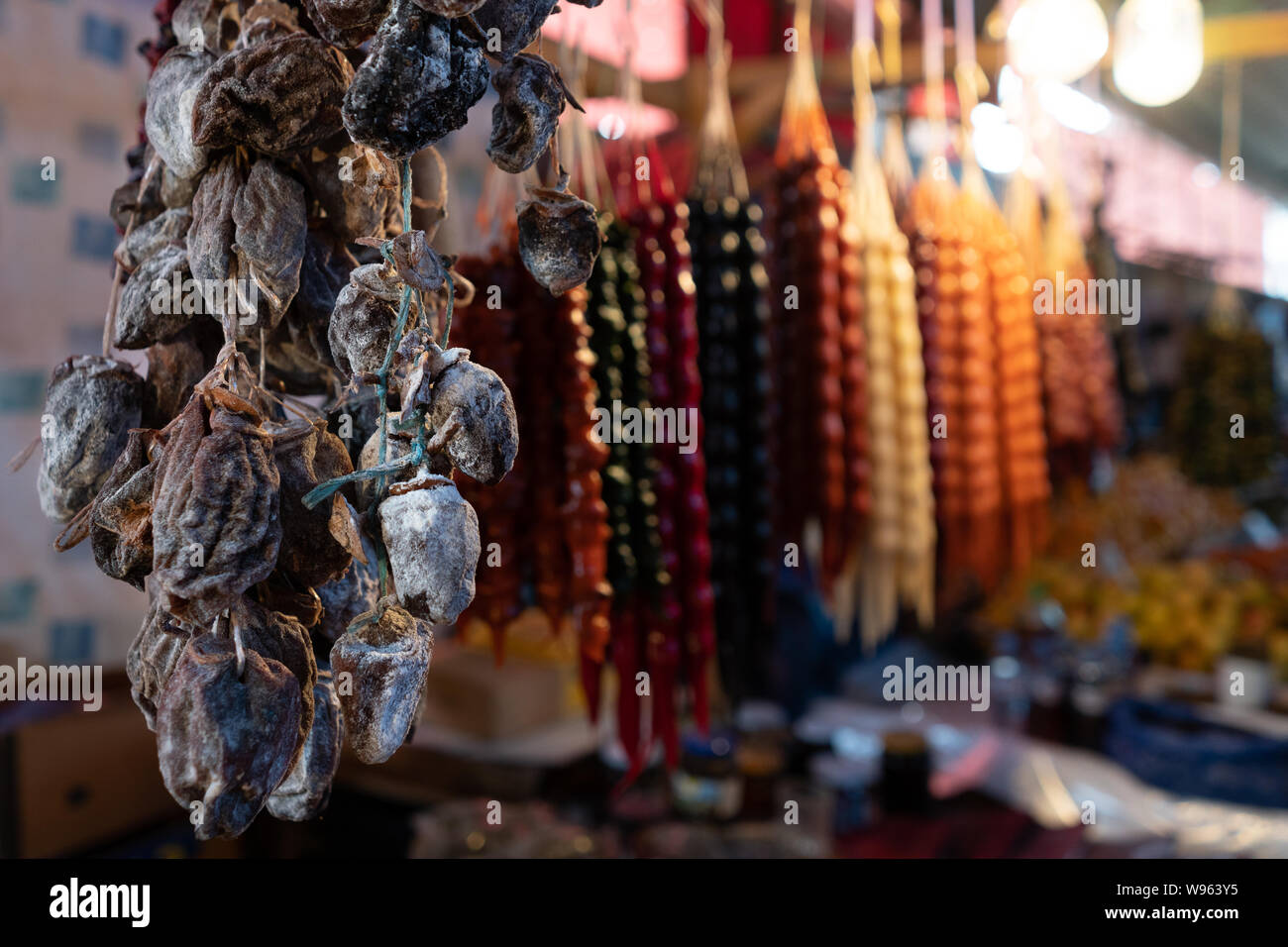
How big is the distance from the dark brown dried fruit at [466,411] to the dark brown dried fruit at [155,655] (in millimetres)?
219

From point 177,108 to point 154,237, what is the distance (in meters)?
0.11

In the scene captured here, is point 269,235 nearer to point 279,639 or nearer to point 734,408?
point 279,639

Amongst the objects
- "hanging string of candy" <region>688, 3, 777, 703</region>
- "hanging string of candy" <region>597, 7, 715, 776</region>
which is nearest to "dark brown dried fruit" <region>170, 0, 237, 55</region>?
"hanging string of candy" <region>597, 7, 715, 776</region>

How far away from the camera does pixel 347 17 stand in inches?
22.5

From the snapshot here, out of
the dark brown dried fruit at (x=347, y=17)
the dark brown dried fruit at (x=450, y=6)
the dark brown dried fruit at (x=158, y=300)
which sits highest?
the dark brown dried fruit at (x=347, y=17)

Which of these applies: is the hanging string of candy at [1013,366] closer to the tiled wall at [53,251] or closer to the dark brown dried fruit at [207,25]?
the dark brown dried fruit at [207,25]

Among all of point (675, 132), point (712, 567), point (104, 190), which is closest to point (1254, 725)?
point (712, 567)

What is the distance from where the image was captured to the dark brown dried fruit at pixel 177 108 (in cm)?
65

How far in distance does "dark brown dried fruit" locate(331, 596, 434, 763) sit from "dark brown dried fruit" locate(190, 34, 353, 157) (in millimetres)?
353

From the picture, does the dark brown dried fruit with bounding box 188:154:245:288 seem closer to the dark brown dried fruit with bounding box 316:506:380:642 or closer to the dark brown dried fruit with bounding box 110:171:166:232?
the dark brown dried fruit with bounding box 110:171:166:232

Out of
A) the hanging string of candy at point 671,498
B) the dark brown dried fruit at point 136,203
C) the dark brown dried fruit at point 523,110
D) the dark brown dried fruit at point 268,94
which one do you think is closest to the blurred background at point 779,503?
the hanging string of candy at point 671,498

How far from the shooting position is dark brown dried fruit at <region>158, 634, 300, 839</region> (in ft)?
1.69

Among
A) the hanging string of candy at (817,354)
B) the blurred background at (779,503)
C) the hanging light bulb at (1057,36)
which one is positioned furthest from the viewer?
the hanging light bulb at (1057,36)

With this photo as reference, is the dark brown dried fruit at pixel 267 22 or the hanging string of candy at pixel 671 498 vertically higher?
the dark brown dried fruit at pixel 267 22
